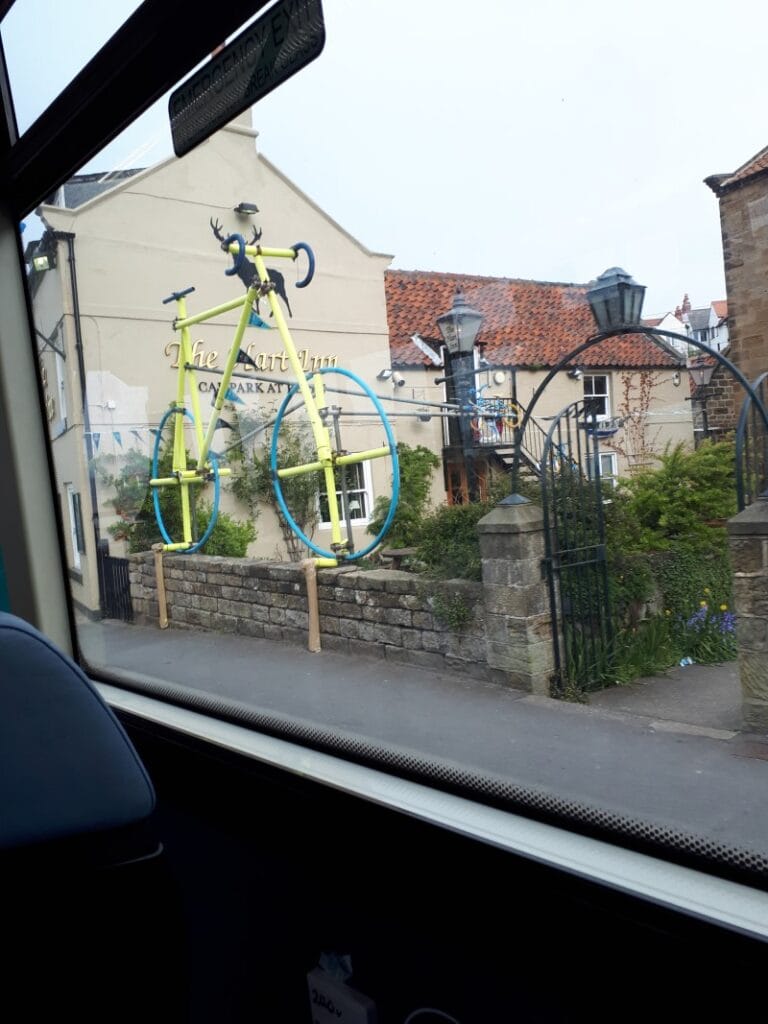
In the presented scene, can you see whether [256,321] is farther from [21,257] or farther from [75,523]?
[75,523]

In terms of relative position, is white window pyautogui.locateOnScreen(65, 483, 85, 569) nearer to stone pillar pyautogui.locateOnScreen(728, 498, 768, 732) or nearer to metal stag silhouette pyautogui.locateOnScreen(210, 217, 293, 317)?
metal stag silhouette pyautogui.locateOnScreen(210, 217, 293, 317)

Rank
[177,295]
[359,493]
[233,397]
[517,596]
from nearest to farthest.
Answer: [517,596] < [359,493] < [233,397] < [177,295]

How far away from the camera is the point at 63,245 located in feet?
8.71

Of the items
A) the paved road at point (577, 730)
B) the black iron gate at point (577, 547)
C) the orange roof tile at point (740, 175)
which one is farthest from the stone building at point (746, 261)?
the paved road at point (577, 730)

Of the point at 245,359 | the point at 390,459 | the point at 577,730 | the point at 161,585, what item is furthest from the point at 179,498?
the point at 577,730

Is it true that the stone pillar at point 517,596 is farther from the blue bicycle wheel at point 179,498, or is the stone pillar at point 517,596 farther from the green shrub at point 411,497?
the blue bicycle wheel at point 179,498

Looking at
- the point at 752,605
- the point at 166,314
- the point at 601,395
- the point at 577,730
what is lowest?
the point at 577,730

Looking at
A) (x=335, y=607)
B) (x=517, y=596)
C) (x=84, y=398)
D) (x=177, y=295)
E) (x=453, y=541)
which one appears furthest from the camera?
(x=84, y=398)

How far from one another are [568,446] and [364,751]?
71cm

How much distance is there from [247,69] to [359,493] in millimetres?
859

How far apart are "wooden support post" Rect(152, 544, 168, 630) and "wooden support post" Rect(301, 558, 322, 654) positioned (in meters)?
0.78

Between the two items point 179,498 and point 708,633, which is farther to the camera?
point 179,498

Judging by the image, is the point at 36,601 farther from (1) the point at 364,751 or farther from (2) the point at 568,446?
(2) the point at 568,446

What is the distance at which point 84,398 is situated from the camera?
2.76 m
